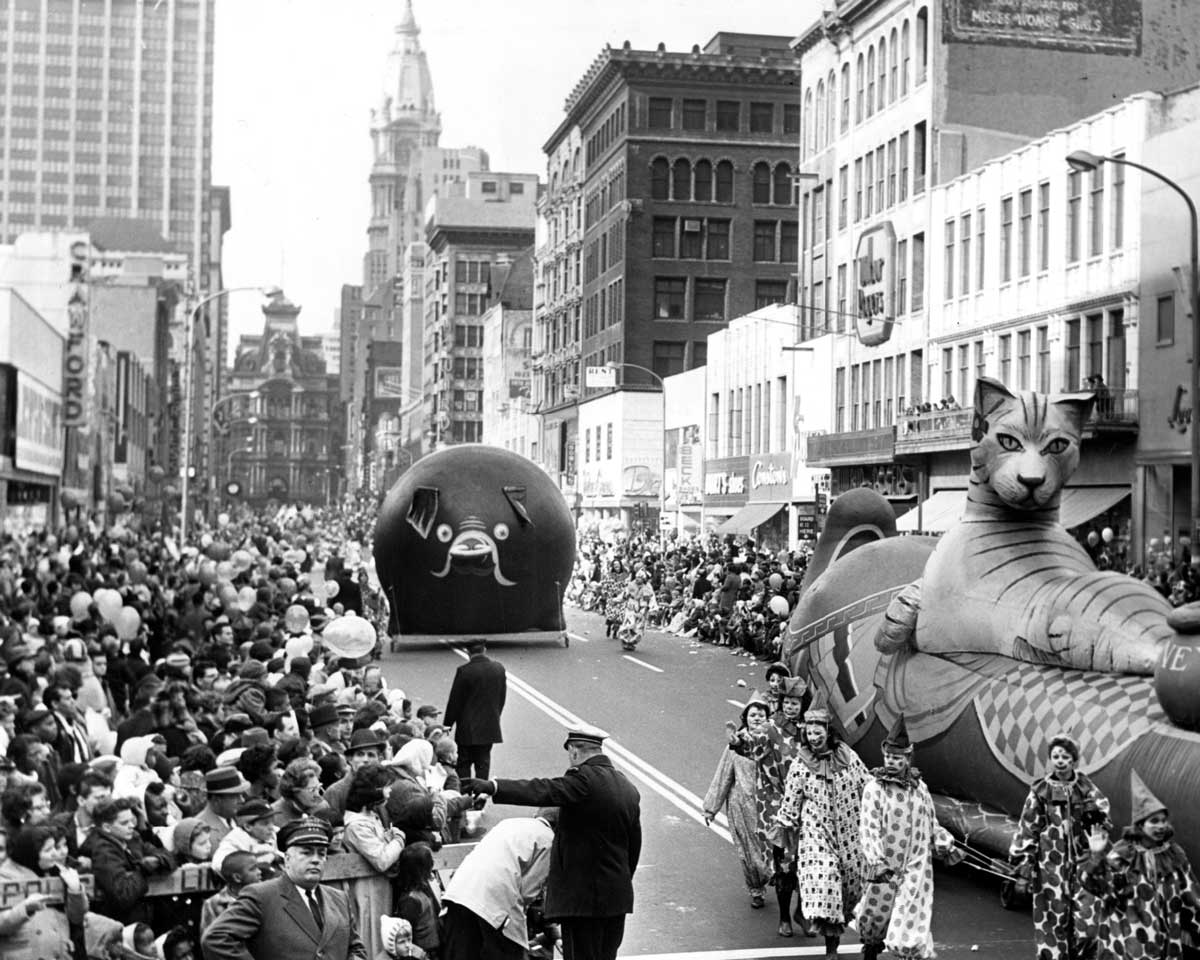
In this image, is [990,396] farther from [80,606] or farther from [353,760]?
[80,606]

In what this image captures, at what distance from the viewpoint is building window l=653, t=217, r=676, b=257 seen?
87.4 meters

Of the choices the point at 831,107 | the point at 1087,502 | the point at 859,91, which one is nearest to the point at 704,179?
the point at 831,107

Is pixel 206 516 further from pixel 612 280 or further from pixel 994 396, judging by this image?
pixel 994 396

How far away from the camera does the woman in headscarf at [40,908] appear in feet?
24.4

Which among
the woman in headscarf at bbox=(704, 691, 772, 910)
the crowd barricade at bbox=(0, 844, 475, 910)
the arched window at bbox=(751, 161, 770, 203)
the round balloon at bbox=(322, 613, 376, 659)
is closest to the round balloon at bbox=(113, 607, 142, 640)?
the round balloon at bbox=(322, 613, 376, 659)

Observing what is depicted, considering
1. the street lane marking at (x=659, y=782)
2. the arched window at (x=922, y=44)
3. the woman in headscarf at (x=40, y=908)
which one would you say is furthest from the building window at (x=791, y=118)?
the woman in headscarf at (x=40, y=908)

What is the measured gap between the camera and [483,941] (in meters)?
8.66

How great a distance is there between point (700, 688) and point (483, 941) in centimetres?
1716

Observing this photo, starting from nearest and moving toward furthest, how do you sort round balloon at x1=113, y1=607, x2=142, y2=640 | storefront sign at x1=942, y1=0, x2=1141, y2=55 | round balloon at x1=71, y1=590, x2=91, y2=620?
round balloon at x1=71, y1=590, x2=91, y2=620 → round balloon at x1=113, y1=607, x2=142, y2=640 → storefront sign at x1=942, y1=0, x2=1141, y2=55

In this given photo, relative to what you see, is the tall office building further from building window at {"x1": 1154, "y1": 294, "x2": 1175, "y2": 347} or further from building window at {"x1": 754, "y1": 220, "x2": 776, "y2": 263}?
building window at {"x1": 1154, "y1": 294, "x2": 1175, "y2": 347}

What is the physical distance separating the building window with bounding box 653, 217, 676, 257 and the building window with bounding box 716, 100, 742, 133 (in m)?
5.48

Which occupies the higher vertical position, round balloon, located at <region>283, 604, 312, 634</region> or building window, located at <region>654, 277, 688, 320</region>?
building window, located at <region>654, 277, 688, 320</region>

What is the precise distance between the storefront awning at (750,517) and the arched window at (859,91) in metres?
12.9

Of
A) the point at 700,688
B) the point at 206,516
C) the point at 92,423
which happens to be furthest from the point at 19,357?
the point at 206,516
